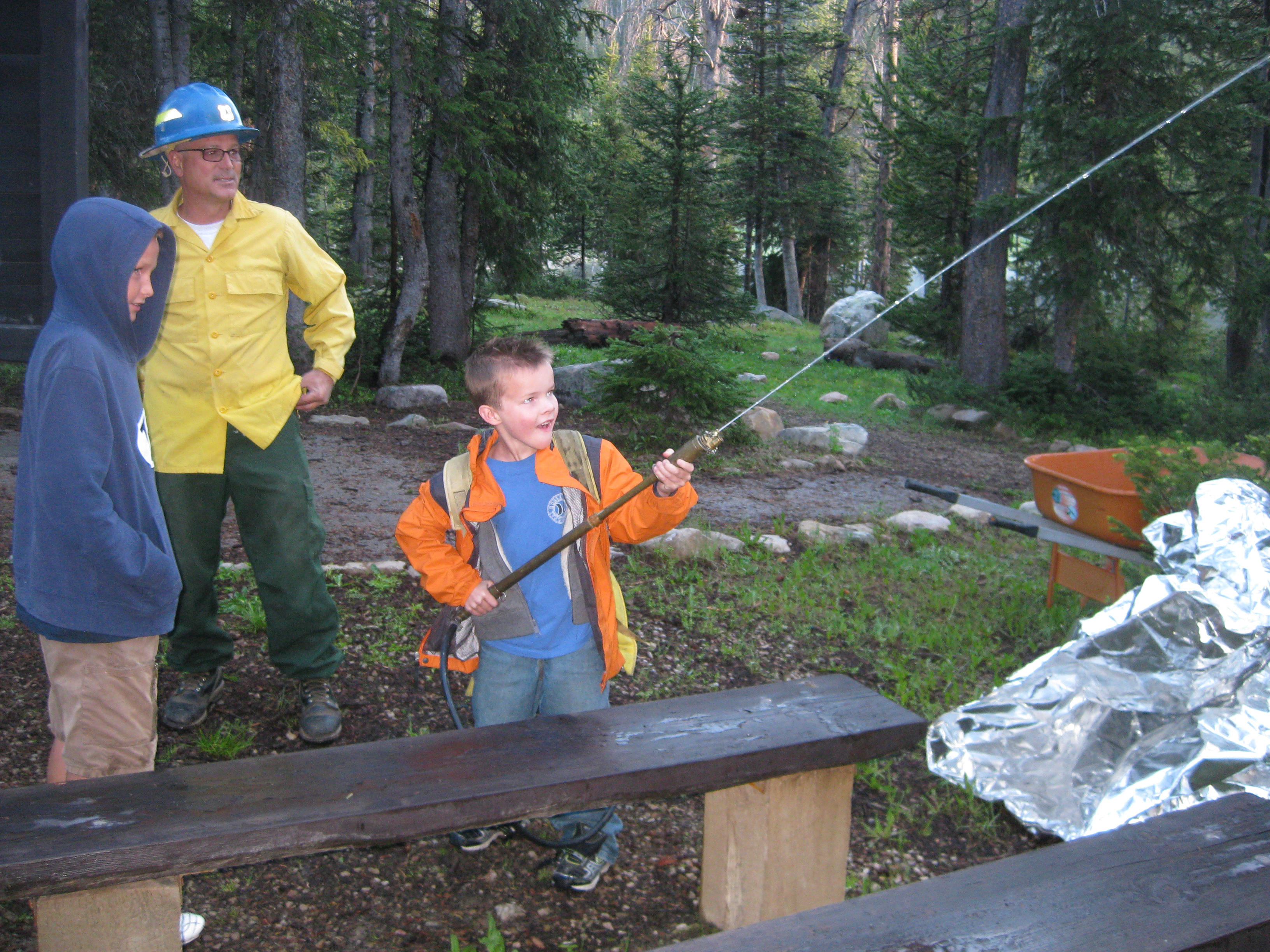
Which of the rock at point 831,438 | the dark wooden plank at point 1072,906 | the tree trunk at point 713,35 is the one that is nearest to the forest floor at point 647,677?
the dark wooden plank at point 1072,906

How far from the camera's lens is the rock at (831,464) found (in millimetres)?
8523

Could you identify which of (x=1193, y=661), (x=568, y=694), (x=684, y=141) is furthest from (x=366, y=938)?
(x=684, y=141)

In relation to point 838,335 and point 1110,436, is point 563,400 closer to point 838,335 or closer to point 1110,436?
point 1110,436

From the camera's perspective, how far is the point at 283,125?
334 inches

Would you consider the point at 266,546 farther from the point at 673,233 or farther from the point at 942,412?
the point at 673,233

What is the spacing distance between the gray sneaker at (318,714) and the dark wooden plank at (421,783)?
1.13 meters

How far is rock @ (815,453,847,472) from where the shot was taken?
852 centimetres

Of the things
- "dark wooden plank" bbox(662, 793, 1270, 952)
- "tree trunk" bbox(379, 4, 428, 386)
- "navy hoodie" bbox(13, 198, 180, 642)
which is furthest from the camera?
"tree trunk" bbox(379, 4, 428, 386)

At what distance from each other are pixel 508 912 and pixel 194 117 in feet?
7.95

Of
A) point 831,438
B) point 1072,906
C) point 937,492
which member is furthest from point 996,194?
point 1072,906

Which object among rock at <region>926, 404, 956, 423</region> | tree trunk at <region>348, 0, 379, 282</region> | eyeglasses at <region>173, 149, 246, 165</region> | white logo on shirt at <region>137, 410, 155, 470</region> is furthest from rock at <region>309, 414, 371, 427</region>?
tree trunk at <region>348, 0, 379, 282</region>

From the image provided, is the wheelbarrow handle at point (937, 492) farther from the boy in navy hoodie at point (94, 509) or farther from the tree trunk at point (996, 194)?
the tree trunk at point (996, 194)

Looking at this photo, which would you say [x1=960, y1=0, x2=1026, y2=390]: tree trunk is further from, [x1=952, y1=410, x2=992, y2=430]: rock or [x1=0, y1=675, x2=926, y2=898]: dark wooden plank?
[x1=0, y1=675, x2=926, y2=898]: dark wooden plank

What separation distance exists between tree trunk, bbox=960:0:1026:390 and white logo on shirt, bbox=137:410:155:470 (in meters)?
10.1
